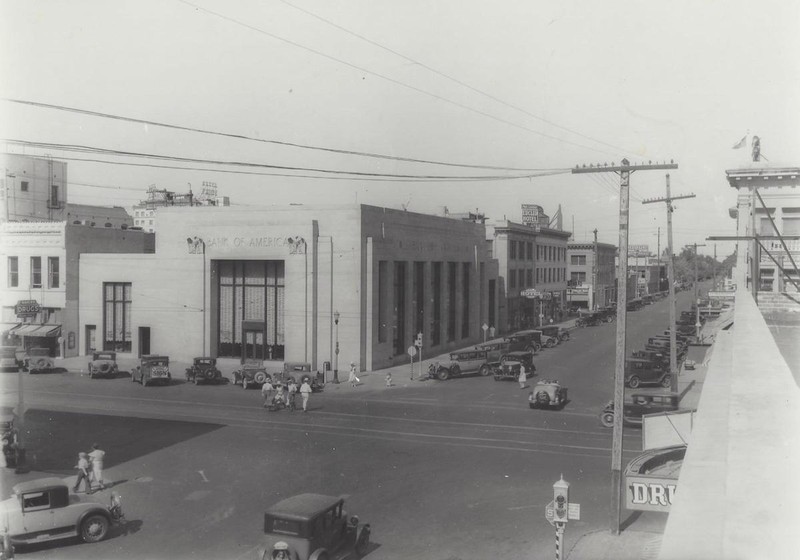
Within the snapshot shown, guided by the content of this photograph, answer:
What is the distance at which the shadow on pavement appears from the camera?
20.6 metres

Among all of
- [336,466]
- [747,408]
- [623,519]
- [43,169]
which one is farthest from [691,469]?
[43,169]

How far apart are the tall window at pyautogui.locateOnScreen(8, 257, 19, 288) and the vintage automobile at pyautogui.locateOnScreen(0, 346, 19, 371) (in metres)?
8.12

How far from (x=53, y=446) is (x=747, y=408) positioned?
72.9ft

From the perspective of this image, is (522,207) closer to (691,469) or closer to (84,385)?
(84,385)

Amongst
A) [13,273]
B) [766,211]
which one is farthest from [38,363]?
[766,211]

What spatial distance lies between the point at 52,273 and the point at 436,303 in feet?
85.9

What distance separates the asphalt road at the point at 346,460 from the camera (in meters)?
14.5

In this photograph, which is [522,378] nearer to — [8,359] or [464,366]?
[464,366]

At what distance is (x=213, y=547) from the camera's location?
13844 millimetres

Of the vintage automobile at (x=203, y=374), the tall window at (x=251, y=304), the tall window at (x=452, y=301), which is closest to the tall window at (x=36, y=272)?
the tall window at (x=251, y=304)

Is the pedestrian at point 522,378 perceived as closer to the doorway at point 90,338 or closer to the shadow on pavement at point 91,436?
the shadow on pavement at point 91,436

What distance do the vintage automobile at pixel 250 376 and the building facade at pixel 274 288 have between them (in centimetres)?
411

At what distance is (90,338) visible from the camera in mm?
46094

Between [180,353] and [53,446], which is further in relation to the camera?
[180,353]
